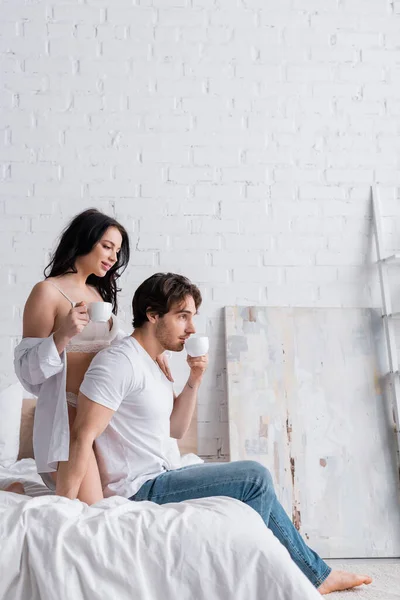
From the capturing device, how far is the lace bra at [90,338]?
86.4 inches

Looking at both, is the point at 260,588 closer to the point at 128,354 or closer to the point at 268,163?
the point at 128,354

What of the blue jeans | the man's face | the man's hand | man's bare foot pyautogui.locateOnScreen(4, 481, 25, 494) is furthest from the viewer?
the man's hand

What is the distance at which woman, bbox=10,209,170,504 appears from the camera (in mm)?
1977

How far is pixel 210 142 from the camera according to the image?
368cm

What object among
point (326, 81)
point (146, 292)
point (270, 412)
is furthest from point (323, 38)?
point (146, 292)

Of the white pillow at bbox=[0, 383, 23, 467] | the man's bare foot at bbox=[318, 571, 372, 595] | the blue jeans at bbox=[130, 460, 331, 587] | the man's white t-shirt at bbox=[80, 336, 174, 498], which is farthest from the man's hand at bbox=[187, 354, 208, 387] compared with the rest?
the white pillow at bbox=[0, 383, 23, 467]

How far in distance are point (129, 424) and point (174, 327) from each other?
0.33 meters

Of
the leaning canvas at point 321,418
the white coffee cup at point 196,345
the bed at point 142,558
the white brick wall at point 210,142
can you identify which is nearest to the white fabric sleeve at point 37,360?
the white coffee cup at point 196,345

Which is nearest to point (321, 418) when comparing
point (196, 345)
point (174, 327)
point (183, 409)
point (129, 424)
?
point (183, 409)

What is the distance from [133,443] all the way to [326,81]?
2.57 meters

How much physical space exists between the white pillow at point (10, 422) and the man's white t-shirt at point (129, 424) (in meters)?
1.05

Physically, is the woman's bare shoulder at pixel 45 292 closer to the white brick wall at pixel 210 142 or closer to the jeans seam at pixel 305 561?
the jeans seam at pixel 305 561

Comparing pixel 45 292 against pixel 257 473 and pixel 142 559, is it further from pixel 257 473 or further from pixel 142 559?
pixel 142 559

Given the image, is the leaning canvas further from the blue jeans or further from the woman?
the blue jeans
